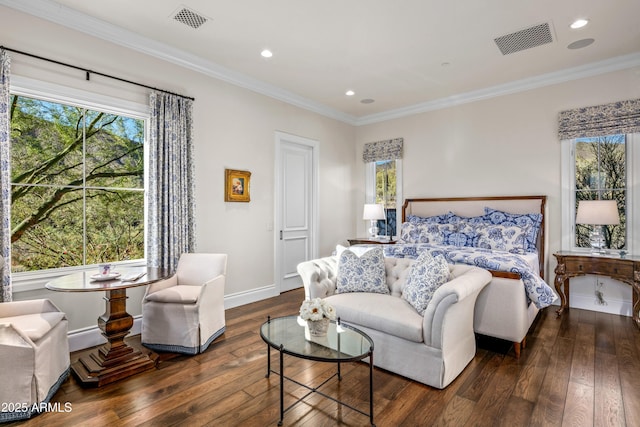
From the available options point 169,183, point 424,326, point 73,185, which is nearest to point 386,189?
point 169,183

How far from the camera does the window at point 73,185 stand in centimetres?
291

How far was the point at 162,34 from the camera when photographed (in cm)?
335

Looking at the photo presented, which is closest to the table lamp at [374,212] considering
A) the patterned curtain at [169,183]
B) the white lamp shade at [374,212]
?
the white lamp shade at [374,212]

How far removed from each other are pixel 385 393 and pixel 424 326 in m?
0.52

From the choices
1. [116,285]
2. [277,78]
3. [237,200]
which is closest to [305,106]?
[277,78]

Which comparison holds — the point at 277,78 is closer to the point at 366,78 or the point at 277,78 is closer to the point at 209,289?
the point at 366,78

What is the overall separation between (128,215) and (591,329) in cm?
498

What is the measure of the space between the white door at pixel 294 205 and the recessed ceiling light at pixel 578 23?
346cm

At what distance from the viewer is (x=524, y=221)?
425cm

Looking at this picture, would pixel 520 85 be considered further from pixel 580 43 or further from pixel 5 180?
pixel 5 180

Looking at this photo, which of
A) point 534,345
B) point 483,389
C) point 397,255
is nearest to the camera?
point 483,389

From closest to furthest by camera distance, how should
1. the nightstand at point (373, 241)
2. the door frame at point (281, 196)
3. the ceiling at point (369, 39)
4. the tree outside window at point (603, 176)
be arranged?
the ceiling at point (369, 39), the tree outside window at point (603, 176), the door frame at point (281, 196), the nightstand at point (373, 241)

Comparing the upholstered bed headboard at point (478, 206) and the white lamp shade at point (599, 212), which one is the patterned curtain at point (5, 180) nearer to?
the upholstered bed headboard at point (478, 206)

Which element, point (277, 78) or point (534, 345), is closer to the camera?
point (534, 345)
